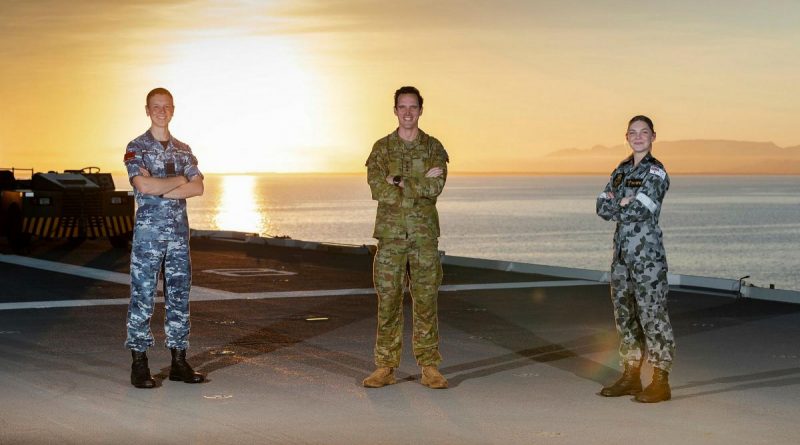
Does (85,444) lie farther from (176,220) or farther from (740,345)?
(740,345)

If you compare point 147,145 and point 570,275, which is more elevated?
point 147,145

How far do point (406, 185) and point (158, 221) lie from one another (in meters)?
1.77

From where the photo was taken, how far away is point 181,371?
903cm

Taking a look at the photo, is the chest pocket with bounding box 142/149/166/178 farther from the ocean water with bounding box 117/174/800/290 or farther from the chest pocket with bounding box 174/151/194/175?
the ocean water with bounding box 117/174/800/290

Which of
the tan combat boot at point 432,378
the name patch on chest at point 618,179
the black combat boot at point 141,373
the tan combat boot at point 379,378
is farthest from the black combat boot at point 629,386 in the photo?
the black combat boot at point 141,373

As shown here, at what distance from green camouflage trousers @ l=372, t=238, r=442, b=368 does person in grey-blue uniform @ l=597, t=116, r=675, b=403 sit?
1.26 metres

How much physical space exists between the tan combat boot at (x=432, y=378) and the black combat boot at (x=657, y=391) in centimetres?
138

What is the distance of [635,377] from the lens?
853 centimetres

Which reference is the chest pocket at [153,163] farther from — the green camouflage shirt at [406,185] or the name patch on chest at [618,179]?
the name patch on chest at [618,179]

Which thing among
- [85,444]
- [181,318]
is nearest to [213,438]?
[85,444]

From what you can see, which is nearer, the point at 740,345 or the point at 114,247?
the point at 740,345

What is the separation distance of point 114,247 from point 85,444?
20028mm

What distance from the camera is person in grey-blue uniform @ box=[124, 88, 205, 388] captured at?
344 inches

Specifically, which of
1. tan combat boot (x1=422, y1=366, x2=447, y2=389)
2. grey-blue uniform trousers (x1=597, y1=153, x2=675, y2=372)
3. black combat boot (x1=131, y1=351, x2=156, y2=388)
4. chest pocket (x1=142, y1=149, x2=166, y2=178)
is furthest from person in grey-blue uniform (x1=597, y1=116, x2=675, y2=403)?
black combat boot (x1=131, y1=351, x2=156, y2=388)
